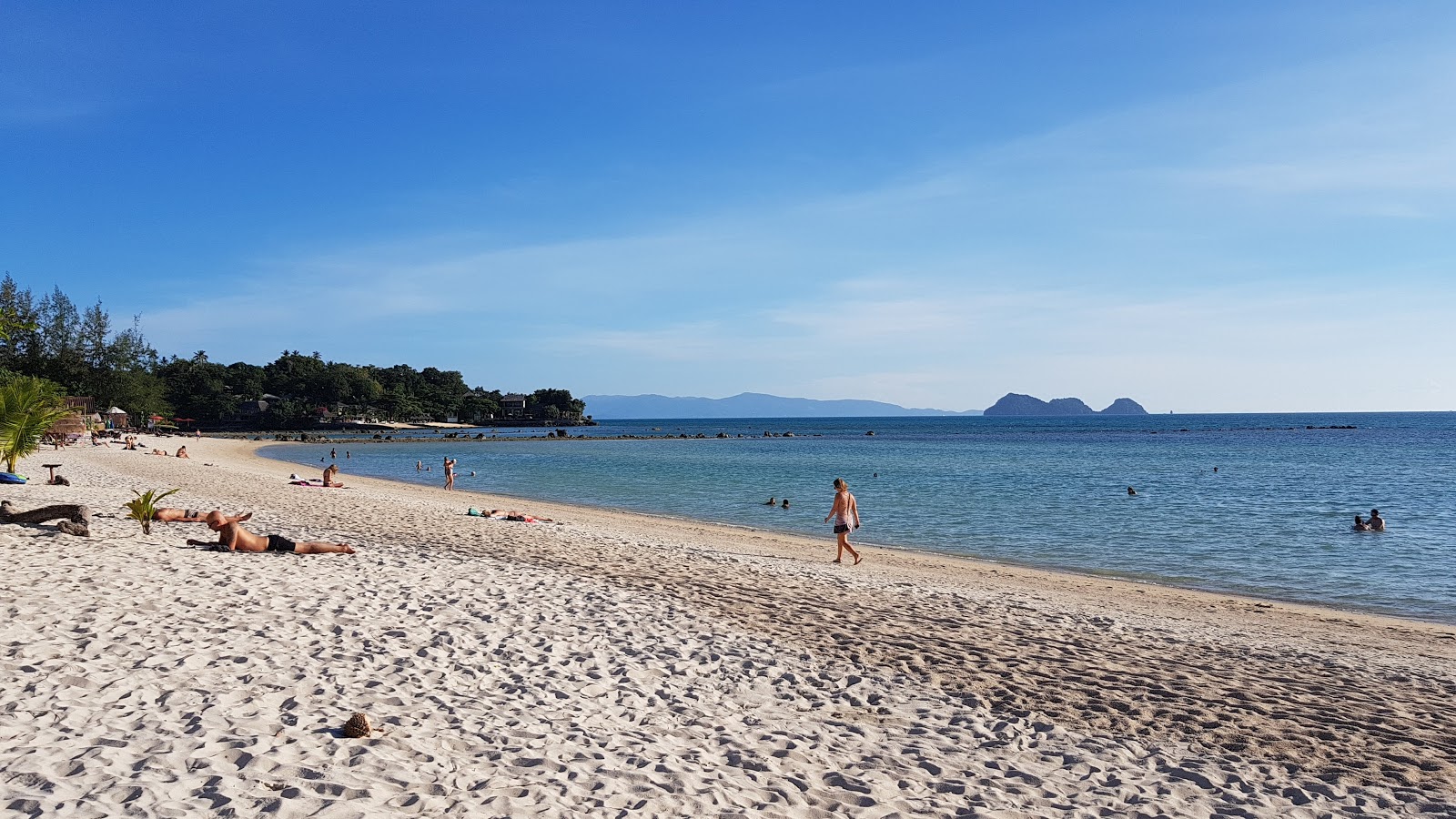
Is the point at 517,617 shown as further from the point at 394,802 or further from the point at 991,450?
the point at 991,450

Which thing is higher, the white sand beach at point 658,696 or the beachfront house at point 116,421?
the beachfront house at point 116,421

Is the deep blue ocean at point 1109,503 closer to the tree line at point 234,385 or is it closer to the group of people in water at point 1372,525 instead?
the group of people in water at point 1372,525

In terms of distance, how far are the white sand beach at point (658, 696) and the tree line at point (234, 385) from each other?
1609 inches

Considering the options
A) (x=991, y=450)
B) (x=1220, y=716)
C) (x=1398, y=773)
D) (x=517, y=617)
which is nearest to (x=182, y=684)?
(x=517, y=617)

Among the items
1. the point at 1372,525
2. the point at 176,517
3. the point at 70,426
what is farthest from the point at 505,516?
the point at 70,426

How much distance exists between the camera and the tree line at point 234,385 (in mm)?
→ 84250

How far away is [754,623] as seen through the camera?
389 inches

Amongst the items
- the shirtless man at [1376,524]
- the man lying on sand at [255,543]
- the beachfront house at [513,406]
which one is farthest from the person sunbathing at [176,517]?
the beachfront house at [513,406]

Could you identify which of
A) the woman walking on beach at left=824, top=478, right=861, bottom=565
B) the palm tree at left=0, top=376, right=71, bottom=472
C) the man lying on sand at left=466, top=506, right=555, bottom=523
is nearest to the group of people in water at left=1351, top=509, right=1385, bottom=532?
the woman walking on beach at left=824, top=478, right=861, bottom=565

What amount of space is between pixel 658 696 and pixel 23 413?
670 inches

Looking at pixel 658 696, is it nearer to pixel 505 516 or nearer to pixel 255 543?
pixel 255 543

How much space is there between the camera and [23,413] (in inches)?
677

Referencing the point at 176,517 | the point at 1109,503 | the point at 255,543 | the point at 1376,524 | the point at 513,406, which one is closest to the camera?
the point at 255,543

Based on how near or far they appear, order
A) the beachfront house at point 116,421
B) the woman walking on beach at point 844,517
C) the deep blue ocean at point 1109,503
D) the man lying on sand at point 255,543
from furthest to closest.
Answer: the beachfront house at point 116,421, the deep blue ocean at point 1109,503, the woman walking on beach at point 844,517, the man lying on sand at point 255,543
